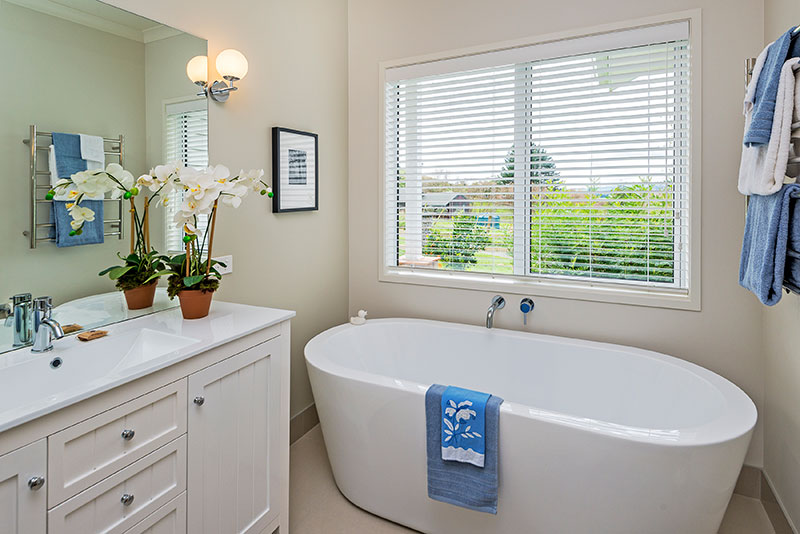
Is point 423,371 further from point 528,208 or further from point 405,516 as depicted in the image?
point 528,208

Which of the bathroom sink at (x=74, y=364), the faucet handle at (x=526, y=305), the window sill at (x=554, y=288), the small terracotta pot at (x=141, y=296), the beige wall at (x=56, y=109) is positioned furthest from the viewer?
the faucet handle at (x=526, y=305)

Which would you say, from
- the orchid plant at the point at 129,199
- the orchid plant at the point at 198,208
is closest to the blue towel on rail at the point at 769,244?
the orchid plant at the point at 198,208

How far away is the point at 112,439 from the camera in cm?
123

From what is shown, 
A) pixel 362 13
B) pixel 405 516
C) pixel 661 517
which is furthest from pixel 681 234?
pixel 362 13

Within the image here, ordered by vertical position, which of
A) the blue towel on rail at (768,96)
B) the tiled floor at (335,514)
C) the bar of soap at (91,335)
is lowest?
the tiled floor at (335,514)

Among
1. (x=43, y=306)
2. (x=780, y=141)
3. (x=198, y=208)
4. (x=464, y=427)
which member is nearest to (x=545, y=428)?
(x=464, y=427)

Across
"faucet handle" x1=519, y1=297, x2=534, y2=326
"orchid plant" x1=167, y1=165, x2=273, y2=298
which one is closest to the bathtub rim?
"faucet handle" x1=519, y1=297, x2=534, y2=326

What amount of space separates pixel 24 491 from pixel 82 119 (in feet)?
3.92

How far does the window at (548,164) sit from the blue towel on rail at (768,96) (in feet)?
2.36

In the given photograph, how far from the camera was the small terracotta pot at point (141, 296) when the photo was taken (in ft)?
5.98

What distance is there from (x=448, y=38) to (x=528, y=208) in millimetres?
1134

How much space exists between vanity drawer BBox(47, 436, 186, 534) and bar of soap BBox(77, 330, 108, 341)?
48 cm

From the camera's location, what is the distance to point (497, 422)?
1705mm

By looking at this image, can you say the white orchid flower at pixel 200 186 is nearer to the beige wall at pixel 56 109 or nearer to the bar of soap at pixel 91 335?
the beige wall at pixel 56 109
